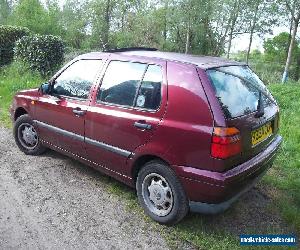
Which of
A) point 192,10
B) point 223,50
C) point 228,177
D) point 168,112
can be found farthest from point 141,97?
point 223,50

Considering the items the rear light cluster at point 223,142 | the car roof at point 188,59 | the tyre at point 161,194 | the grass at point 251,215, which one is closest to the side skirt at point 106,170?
the tyre at point 161,194

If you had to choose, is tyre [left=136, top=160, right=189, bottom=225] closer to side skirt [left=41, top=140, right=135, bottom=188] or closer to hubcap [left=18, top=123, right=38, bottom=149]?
side skirt [left=41, top=140, right=135, bottom=188]

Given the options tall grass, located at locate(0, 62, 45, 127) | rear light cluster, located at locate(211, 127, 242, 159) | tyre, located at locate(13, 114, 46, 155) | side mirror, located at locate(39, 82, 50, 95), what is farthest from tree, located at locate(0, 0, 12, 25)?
rear light cluster, located at locate(211, 127, 242, 159)

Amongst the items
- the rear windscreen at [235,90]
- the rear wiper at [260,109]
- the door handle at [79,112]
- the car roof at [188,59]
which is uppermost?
the car roof at [188,59]

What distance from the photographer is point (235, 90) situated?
3758 millimetres

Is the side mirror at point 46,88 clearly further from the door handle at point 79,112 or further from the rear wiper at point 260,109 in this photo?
the rear wiper at point 260,109

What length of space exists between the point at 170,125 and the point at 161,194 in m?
0.80

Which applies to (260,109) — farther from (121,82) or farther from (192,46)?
(192,46)

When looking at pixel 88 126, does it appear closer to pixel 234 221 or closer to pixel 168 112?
pixel 168 112

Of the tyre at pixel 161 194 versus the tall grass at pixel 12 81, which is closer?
the tyre at pixel 161 194

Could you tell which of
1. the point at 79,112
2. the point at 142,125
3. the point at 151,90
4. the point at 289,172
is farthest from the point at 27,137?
the point at 289,172

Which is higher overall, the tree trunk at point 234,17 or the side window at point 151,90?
the tree trunk at point 234,17

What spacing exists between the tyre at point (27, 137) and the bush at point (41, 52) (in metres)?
6.80

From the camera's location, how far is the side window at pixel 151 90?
3804mm
